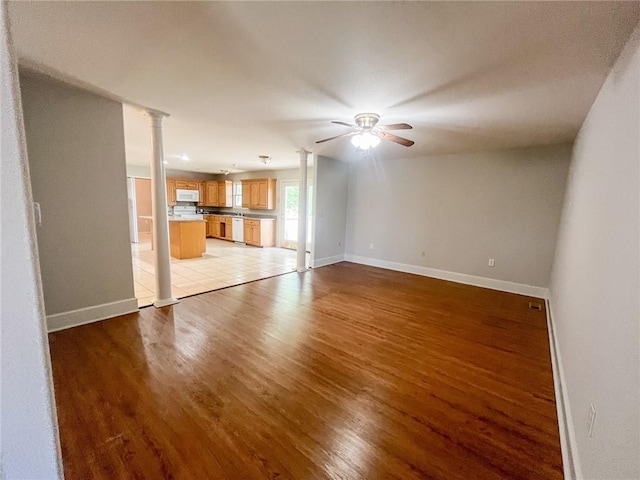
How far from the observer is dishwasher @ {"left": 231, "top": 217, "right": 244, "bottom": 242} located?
334 inches

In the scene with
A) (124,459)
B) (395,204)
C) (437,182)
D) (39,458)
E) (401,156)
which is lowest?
(124,459)

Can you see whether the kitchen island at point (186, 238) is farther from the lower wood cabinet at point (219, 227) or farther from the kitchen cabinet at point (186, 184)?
the kitchen cabinet at point (186, 184)

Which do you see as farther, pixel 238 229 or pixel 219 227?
pixel 219 227

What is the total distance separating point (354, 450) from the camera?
155 cm

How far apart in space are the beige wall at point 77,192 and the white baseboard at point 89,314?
0.14 feet

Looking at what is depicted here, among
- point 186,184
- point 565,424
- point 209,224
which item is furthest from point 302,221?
point 186,184

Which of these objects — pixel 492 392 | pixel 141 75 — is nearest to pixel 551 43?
pixel 492 392

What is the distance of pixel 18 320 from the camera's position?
0.54 metres

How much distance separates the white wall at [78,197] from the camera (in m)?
2.52

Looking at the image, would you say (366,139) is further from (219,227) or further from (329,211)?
(219,227)

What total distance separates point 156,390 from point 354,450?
1.42 metres

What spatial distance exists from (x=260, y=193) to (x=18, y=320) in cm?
807

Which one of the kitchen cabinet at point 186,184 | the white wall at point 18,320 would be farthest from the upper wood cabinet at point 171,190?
the white wall at point 18,320

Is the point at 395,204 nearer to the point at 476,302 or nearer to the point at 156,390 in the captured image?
the point at 476,302
